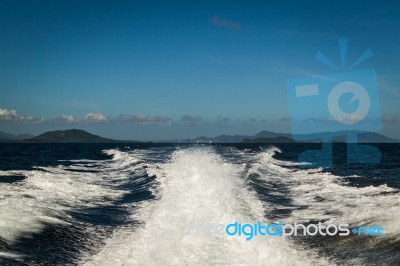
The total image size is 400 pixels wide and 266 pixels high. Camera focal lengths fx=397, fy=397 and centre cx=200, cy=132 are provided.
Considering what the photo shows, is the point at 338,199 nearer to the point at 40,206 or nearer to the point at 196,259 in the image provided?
the point at 196,259

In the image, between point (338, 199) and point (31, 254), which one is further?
point (338, 199)

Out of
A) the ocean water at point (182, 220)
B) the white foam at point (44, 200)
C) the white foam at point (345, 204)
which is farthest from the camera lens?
→ the white foam at point (345, 204)

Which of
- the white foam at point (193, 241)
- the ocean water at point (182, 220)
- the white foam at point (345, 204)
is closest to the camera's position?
the white foam at point (193, 241)

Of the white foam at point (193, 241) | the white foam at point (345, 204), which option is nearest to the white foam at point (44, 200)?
the white foam at point (193, 241)

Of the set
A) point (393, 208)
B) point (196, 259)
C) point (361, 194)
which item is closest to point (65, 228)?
point (196, 259)

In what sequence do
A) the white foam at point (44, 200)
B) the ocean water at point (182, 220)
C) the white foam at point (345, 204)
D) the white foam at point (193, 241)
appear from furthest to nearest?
the white foam at point (345, 204)
the white foam at point (44, 200)
the ocean water at point (182, 220)
the white foam at point (193, 241)

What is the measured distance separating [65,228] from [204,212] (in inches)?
182

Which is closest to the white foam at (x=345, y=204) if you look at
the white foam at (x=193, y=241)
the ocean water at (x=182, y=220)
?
the ocean water at (x=182, y=220)

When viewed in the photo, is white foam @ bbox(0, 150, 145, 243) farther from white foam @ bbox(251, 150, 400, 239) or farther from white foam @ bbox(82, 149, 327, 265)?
white foam @ bbox(251, 150, 400, 239)

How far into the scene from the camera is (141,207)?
16.2 metres

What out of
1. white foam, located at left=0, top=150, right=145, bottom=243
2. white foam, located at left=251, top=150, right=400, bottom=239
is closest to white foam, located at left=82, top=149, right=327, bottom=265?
white foam, located at left=251, top=150, right=400, bottom=239

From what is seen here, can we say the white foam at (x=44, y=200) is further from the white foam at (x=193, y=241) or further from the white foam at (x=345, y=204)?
the white foam at (x=345, y=204)

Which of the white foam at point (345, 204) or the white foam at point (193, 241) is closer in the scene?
the white foam at point (193, 241)

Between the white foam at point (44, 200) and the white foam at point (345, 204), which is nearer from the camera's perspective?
the white foam at point (44, 200)
